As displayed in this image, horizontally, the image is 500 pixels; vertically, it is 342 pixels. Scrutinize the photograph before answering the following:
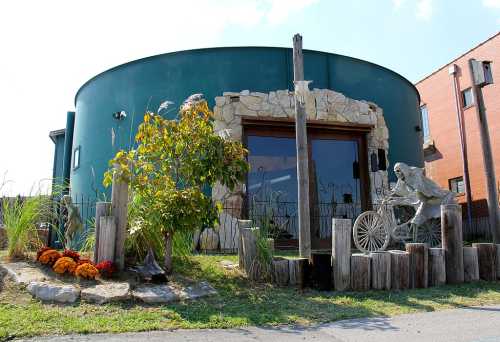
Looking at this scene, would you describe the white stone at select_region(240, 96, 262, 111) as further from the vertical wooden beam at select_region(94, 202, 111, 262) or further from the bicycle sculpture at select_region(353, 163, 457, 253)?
the vertical wooden beam at select_region(94, 202, 111, 262)

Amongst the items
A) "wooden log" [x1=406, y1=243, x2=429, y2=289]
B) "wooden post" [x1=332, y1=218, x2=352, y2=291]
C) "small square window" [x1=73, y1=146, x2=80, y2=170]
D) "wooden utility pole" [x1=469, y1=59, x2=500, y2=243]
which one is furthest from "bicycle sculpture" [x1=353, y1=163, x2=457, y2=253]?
"small square window" [x1=73, y1=146, x2=80, y2=170]

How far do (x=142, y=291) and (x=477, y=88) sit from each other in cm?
694

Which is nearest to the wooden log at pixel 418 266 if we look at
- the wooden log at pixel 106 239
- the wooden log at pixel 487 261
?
the wooden log at pixel 487 261

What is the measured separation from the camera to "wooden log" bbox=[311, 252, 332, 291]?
598 centimetres

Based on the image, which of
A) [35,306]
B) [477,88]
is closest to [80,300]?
[35,306]

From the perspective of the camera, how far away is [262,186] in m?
9.70

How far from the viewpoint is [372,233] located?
7.88 metres

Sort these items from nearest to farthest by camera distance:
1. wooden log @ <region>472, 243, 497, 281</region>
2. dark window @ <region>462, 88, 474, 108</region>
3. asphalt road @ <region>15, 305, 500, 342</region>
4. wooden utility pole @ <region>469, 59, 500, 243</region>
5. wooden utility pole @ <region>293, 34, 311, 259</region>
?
asphalt road @ <region>15, 305, 500, 342</region> < wooden utility pole @ <region>293, 34, 311, 259</region> < wooden log @ <region>472, 243, 497, 281</region> < wooden utility pole @ <region>469, 59, 500, 243</region> < dark window @ <region>462, 88, 474, 108</region>

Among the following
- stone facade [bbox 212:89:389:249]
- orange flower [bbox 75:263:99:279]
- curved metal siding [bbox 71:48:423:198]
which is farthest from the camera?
curved metal siding [bbox 71:48:423:198]

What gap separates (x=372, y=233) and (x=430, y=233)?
196 cm

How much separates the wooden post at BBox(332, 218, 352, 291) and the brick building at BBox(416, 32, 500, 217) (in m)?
11.5

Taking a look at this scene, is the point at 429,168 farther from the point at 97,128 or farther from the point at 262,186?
the point at 97,128

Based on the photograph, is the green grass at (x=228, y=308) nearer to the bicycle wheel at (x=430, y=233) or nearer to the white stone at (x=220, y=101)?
the bicycle wheel at (x=430, y=233)

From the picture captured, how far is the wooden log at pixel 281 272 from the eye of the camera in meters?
6.00
